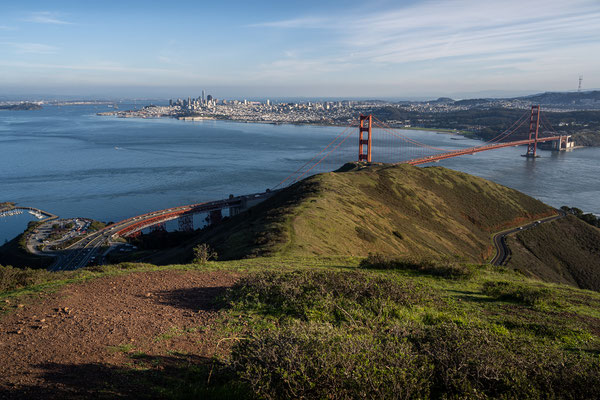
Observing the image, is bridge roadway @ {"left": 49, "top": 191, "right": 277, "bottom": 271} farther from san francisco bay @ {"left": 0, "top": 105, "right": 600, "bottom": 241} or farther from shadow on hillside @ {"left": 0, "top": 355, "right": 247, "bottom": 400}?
shadow on hillside @ {"left": 0, "top": 355, "right": 247, "bottom": 400}

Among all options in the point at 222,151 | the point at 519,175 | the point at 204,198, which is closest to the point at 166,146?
the point at 222,151

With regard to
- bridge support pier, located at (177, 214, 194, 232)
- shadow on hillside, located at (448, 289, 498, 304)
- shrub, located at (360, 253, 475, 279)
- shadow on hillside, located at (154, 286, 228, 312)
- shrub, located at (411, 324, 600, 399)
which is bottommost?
→ bridge support pier, located at (177, 214, 194, 232)

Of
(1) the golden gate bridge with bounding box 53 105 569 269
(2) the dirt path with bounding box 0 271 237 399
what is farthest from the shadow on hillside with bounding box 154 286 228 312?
(1) the golden gate bridge with bounding box 53 105 569 269

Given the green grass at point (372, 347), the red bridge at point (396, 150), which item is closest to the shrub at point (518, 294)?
the green grass at point (372, 347)

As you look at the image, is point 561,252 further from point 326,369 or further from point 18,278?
point 18,278

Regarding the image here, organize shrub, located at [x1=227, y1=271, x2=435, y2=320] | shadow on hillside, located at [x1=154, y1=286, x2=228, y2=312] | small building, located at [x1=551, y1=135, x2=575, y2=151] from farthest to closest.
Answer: small building, located at [x1=551, y1=135, x2=575, y2=151]
shadow on hillside, located at [x1=154, y1=286, x2=228, y2=312]
shrub, located at [x1=227, y1=271, x2=435, y2=320]

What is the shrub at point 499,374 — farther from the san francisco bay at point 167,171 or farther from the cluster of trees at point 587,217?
the san francisco bay at point 167,171
